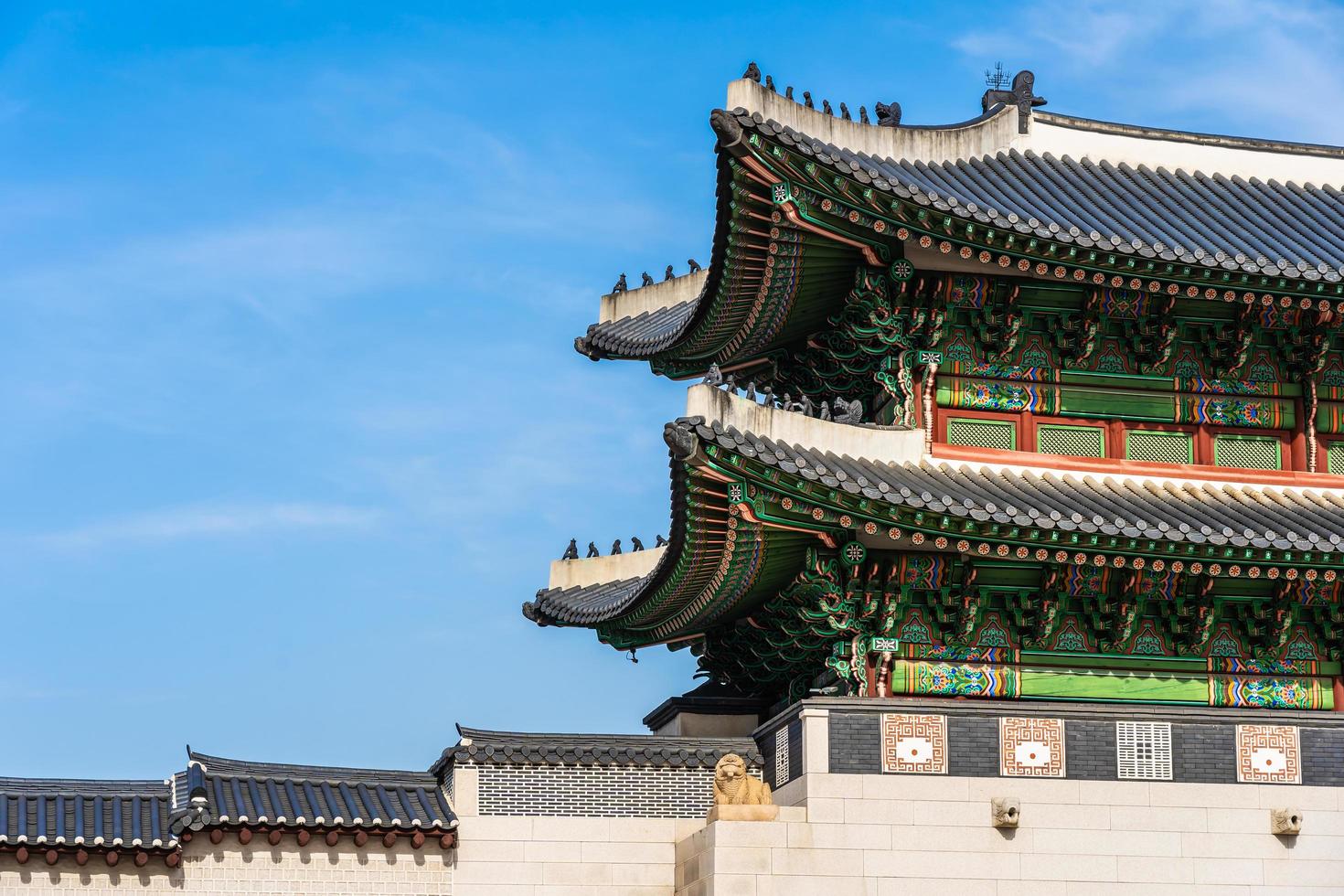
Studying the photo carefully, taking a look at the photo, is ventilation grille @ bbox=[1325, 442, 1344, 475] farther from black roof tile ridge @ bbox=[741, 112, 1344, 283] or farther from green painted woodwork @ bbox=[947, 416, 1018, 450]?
green painted woodwork @ bbox=[947, 416, 1018, 450]

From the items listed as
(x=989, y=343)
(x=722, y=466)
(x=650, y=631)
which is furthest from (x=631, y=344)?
(x=722, y=466)

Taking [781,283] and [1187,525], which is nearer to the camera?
[1187,525]

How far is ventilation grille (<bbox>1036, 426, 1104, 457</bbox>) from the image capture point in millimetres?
24547

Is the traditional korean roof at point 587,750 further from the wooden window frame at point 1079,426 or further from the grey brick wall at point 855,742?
the wooden window frame at point 1079,426

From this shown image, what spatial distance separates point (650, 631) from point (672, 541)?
475 centimetres

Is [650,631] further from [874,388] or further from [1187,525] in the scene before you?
[1187,525]

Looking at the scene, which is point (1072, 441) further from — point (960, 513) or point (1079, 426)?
point (960, 513)

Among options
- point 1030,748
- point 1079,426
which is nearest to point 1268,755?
point 1030,748

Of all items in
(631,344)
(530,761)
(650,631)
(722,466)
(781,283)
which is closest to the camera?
(722,466)

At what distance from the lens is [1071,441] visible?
24625mm

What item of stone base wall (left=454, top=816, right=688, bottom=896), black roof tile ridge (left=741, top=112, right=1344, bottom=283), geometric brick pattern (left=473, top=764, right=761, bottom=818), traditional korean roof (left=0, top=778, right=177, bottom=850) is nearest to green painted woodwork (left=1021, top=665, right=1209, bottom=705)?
geometric brick pattern (left=473, top=764, right=761, bottom=818)

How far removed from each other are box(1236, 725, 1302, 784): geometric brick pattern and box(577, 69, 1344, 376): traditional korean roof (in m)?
4.95

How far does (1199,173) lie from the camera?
28.1 m

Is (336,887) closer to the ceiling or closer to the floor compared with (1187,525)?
closer to the floor
